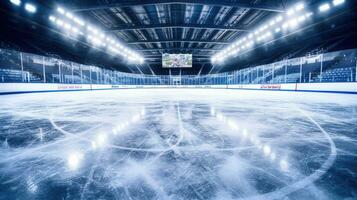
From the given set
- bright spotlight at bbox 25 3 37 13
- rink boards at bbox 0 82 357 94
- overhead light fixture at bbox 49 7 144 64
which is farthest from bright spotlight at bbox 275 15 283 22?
bright spotlight at bbox 25 3 37 13

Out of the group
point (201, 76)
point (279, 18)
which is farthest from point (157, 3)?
point (201, 76)

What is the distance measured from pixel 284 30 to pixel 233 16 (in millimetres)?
4772

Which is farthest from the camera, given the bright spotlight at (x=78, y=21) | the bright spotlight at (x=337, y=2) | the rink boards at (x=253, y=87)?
the rink boards at (x=253, y=87)

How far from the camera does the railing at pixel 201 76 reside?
16.3 meters

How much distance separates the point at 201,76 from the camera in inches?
1436

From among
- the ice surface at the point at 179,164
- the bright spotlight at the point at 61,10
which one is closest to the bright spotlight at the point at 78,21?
the bright spotlight at the point at 61,10

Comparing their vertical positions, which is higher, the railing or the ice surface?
the railing

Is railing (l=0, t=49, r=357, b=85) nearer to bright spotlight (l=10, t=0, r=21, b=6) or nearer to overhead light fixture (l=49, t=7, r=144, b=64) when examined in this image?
overhead light fixture (l=49, t=7, r=144, b=64)

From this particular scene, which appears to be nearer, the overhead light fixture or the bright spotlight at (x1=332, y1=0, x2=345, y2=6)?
the bright spotlight at (x1=332, y1=0, x2=345, y2=6)

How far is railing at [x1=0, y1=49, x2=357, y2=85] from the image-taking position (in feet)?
53.6

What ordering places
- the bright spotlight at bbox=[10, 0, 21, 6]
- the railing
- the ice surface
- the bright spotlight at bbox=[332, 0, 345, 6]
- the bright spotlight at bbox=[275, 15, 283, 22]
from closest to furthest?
the ice surface → the bright spotlight at bbox=[10, 0, 21, 6] → the bright spotlight at bbox=[332, 0, 345, 6] → the bright spotlight at bbox=[275, 15, 283, 22] → the railing

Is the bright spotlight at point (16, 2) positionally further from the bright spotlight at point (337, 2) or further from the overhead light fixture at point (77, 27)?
A: the bright spotlight at point (337, 2)

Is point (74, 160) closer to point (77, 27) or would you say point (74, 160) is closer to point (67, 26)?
point (67, 26)

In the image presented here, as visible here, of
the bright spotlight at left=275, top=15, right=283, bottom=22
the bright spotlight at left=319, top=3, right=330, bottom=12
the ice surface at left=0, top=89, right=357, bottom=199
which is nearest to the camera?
the ice surface at left=0, top=89, right=357, bottom=199
